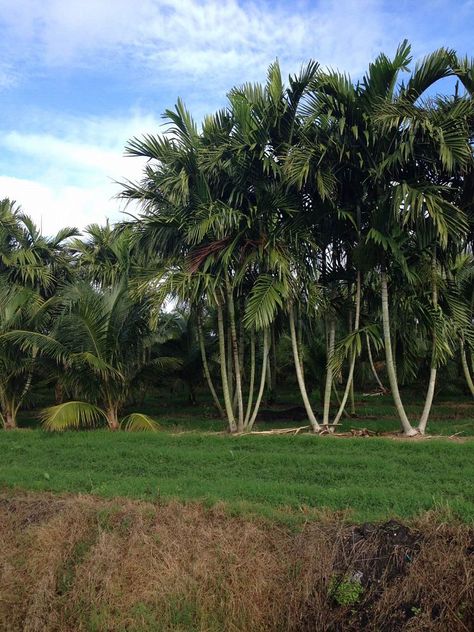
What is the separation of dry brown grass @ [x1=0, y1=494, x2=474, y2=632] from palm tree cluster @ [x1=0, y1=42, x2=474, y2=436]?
6.24 m

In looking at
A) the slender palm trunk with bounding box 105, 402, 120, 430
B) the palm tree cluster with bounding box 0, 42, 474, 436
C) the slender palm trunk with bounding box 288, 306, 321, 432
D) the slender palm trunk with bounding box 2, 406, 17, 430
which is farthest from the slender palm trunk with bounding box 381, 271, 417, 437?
the slender palm trunk with bounding box 2, 406, 17, 430

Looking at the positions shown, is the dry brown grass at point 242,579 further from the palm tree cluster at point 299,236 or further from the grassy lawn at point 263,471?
the palm tree cluster at point 299,236

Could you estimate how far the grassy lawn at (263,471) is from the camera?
716 cm

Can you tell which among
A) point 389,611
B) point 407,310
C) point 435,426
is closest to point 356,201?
point 407,310

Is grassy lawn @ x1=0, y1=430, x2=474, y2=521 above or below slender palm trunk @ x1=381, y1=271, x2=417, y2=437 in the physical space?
below

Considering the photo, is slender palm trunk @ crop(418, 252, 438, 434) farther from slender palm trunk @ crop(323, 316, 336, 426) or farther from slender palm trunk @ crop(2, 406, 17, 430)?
slender palm trunk @ crop(2, 406, 17, 430)

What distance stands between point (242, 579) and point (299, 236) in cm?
841

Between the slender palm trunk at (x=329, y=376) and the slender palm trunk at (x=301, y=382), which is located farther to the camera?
the slender palm trunk at (x=301, y=382)

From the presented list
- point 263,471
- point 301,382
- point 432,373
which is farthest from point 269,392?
point 263,471

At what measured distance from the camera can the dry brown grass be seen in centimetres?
525

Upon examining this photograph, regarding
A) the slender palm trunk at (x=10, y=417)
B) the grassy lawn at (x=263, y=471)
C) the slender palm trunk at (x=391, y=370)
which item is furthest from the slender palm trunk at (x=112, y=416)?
the slender palm trunk at (x=391, y=370)

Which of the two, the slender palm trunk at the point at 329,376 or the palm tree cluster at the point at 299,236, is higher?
the palm tree cluster at the point at 299,236

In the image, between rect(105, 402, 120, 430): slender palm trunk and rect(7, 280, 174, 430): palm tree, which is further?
rect(105, 402, 120, 430): slender palm trunk

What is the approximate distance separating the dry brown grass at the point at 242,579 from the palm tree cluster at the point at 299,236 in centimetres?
624
